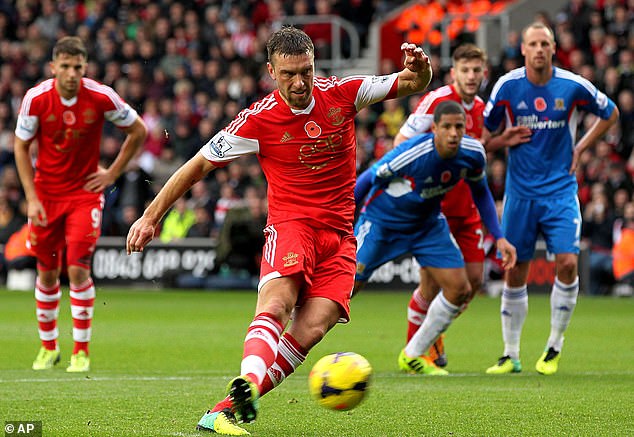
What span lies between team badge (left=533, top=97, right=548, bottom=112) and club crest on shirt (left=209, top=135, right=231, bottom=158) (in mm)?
4219

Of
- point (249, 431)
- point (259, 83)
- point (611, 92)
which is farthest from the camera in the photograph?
point (259, 83)

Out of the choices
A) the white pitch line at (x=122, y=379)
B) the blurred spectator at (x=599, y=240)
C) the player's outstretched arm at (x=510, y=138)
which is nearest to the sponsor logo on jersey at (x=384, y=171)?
the player's outstretched arm at (x=510, y=138)

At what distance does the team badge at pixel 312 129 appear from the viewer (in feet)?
22.9

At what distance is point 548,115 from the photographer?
1033 centimetres

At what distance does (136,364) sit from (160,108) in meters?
15.8

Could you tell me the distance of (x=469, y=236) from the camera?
36.0ft

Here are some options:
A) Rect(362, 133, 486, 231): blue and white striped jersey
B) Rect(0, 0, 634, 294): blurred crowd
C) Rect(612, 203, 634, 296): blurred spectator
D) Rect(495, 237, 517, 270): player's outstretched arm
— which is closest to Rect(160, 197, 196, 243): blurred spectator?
Rect(0, 0, 634, 294): blurred crowd

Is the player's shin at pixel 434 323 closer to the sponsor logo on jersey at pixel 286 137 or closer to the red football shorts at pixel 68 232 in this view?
the red football shorts at pixel 68 232

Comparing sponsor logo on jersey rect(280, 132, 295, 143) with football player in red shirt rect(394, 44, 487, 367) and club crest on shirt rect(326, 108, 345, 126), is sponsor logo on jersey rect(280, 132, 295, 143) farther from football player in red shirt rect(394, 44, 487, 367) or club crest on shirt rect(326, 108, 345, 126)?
football player in red shirt rect(394, 44, 487, 367)

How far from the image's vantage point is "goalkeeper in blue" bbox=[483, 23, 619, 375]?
10281mm

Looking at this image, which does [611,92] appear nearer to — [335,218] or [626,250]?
[626,250]

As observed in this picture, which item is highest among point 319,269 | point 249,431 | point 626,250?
point 319,269

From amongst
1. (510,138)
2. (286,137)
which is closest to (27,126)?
(510,138)

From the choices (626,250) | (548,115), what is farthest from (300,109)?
(626,250)
